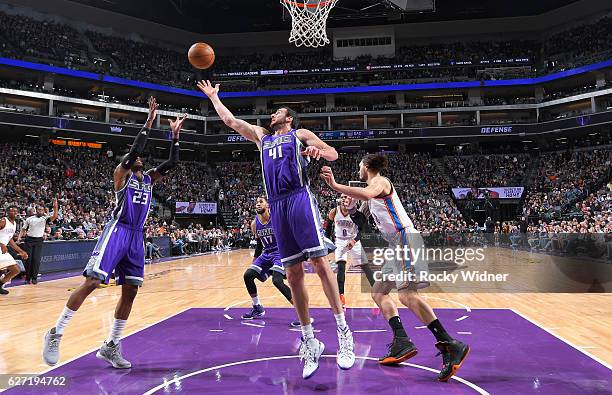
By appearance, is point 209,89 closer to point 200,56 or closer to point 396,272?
point 200,56

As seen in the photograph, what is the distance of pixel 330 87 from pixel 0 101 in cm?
2729

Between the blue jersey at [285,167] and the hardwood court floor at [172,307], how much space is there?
9.97ft

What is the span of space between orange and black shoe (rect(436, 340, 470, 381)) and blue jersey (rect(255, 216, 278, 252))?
365cm

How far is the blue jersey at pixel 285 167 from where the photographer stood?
4000 millimetres

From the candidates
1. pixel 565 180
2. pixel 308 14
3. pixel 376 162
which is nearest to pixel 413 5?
pixel 308 14

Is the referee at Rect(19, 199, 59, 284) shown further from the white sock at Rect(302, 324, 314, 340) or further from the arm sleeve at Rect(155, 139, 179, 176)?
the white sock at Rect(302, 324, 314, 340)

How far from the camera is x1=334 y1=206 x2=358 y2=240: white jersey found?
8.23 m

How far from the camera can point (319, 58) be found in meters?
41.4

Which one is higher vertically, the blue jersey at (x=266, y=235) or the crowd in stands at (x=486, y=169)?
the crowd in stands at (x=486, y=169)

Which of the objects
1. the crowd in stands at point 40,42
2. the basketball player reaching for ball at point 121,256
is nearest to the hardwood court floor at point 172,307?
the basketball player reaching for ball at point 121,256

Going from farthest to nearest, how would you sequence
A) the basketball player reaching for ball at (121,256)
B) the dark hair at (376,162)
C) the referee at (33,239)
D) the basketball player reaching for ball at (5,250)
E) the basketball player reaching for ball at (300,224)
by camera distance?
the referee at (33,239) < the basketball player reaching for ball at (5,250) < the dark hair at (376,162) < the basketball player reaching for ball at (121,256) < the basketball player reaching for ball at (300,224)

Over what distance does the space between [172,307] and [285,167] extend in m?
5.26

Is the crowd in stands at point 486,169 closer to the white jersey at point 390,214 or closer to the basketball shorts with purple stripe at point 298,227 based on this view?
the white jersey at point 390,214

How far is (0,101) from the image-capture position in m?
32.5
